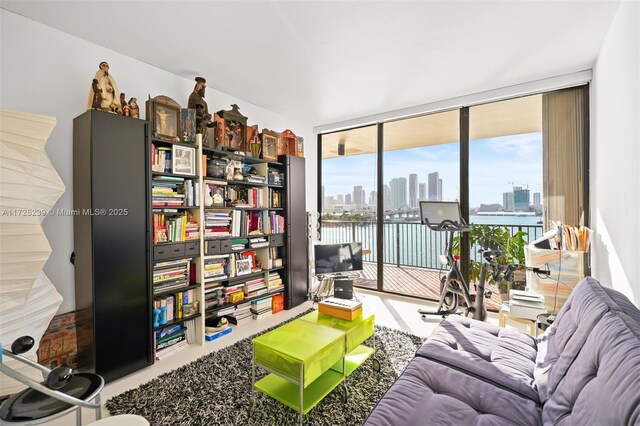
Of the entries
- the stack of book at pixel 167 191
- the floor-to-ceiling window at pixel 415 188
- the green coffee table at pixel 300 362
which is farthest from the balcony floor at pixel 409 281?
the stack of book at pixel 167 191

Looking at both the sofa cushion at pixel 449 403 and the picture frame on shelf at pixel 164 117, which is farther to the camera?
the picture frame on shelf at pixel 164 117

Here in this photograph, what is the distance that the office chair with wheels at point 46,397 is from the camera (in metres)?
1.22

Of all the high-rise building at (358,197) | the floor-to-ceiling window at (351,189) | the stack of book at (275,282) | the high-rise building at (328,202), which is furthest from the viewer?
the high-rise building at (328,202)

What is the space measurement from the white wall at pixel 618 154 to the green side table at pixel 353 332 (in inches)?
65.8

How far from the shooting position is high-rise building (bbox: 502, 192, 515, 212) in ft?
11.5

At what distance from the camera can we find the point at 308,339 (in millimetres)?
1883

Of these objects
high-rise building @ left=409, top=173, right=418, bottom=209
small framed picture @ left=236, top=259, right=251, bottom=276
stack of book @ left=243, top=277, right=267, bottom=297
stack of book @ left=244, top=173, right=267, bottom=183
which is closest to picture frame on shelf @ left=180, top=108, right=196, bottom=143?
stack of book @ left=244, top=173, right=267, bottom=183

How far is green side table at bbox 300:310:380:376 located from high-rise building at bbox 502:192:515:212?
7.99 ft

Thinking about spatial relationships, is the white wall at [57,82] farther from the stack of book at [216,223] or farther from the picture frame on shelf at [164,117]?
the stack of book at [216,223]

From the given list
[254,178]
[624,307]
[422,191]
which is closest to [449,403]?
[624,307]

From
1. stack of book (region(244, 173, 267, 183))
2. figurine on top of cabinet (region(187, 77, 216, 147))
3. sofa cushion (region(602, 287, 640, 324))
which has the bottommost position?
sofa cushion (region(602, 287, 640, 324))

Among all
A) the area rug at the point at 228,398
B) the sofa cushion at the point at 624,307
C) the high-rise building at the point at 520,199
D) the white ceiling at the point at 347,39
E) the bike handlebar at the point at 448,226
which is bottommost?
the area rug at the point at 228,398

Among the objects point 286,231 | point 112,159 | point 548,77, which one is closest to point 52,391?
point 112,159

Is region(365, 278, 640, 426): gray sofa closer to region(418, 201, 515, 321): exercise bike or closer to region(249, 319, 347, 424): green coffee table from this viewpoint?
region(249, 319, 347, 424): green coffee table
